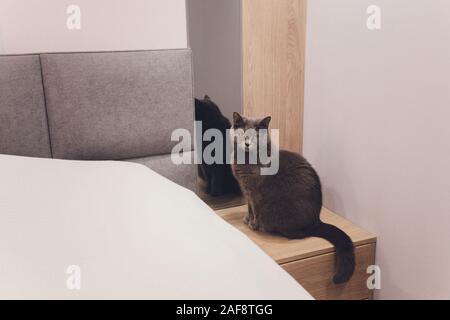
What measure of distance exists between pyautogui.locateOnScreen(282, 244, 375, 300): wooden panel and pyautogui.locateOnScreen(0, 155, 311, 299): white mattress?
23.1 inches

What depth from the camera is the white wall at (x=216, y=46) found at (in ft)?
5.66

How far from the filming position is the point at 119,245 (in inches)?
33.4

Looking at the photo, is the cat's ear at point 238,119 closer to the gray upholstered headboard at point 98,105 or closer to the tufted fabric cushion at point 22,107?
the gray upholstered headboard at point 98,105

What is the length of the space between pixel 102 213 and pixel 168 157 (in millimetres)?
774

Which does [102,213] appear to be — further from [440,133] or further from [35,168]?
[440,133]

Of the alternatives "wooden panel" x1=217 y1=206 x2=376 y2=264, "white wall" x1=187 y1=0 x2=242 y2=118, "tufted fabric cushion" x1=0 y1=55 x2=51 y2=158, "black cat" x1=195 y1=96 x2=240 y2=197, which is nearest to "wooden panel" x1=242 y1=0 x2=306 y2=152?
"white wall" x1=187 y1=0 x2=242 y2=118

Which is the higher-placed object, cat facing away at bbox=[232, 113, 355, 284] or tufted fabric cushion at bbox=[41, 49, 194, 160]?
tufted fabric cushion at bbox=[41, 49, 194, 160]

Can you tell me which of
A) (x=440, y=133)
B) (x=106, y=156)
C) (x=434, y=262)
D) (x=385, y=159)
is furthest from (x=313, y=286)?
(x=106, y=156)

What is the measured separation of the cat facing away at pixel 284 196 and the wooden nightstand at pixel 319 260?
4 centimetres

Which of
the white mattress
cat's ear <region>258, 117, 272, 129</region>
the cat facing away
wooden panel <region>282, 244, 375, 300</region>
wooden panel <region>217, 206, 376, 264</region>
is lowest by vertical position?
wooden panel <region>282, 244, 375, 300</region>

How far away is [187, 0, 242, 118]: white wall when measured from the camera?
67.9 inches

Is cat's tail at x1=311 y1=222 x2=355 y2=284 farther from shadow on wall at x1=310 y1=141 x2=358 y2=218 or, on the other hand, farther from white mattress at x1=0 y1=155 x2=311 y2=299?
white mattress at x1=0 y1=155 x2=311 y2=299

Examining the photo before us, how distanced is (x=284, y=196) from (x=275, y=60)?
609 mm
